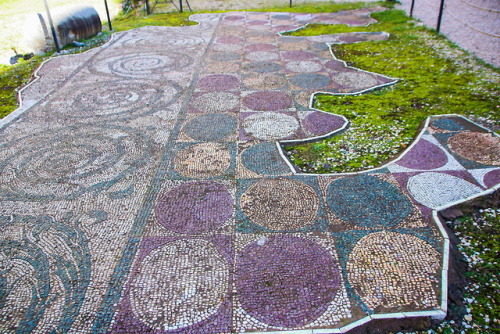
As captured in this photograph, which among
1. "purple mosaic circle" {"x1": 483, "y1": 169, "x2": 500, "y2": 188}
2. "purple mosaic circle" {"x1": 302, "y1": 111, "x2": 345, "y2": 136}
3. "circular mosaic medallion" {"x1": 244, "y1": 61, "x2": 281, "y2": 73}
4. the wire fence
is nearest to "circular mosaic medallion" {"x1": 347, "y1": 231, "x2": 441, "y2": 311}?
"purple mosaic circle" {"x1": 483, "y1": 169, "x2": 500, "y2": 188}

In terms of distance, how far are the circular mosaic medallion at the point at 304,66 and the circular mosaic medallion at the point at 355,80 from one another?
0.65m

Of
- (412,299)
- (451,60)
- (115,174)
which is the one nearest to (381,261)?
(412,299)

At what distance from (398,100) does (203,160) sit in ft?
12.8

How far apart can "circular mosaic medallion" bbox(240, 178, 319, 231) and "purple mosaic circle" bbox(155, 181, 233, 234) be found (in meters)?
0.25

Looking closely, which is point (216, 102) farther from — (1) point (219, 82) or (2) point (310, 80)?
(2) point (310, 80)

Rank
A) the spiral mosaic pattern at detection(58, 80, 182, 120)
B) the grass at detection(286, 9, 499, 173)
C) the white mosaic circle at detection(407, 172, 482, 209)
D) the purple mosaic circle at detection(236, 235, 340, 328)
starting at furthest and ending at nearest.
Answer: the spiral mosaic pattern at detection(58, 80, 182, 120) → the grass at detection(286, 9, 499, 173) → the white mosaic circle at detection(407, 172, 482, 209) → the purple mosaic circle at detection(236, 235, 340, 328)

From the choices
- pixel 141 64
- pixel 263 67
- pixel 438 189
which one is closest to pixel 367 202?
pixel 438 189

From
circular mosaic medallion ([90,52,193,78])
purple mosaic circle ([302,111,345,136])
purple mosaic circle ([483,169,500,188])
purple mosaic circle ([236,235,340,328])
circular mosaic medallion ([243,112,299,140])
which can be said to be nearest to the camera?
purple mosaic circle ([236,235,340,328])

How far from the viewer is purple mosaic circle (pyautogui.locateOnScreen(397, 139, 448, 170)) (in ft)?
15.0

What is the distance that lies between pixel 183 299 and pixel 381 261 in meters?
1.82

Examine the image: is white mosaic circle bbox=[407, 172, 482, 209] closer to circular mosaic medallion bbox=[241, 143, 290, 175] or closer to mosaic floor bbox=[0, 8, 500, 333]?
mosaic floor bbox=[0, 8, 500, 333]

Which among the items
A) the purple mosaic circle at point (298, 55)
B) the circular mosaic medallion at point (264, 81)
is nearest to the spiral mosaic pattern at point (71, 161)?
the circular mosaic medallion at point (264, 81)

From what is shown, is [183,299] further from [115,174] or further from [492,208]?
[492,208]

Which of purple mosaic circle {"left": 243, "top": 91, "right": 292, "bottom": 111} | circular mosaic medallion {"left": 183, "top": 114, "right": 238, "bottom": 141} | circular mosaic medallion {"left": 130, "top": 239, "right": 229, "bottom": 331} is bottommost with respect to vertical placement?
circular mosaic medallion {"left": 130, "top": 239, "right": 229, "bottom": 331}
